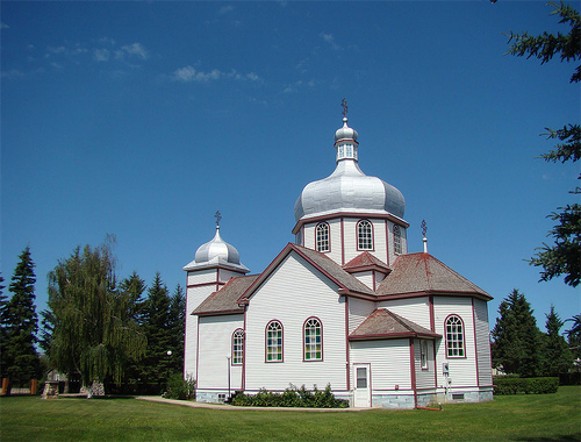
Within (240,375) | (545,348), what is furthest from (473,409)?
(545,348)

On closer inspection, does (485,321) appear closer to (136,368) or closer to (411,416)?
(411,416)

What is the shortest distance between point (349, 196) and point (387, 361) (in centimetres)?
1132

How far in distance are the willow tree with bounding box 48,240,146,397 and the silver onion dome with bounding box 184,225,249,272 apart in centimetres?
670

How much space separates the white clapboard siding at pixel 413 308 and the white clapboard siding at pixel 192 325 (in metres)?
13.9

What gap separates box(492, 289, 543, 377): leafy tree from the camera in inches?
1807

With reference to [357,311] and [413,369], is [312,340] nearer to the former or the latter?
[357,311]

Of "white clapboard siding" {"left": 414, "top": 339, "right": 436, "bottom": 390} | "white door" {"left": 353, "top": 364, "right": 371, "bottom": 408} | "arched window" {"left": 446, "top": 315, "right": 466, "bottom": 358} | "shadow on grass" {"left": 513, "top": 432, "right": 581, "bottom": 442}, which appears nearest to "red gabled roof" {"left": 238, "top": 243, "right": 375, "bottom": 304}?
"white door" {"left": 353, "top": 364, "right": 371, "bottom": 408}

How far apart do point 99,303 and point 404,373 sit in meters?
18.8

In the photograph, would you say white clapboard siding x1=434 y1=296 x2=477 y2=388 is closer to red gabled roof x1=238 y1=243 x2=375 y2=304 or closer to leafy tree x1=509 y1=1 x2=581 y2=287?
red gabled roof x1=238 y1=243 x2=375 y2=304

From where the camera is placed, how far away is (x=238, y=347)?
105 ft

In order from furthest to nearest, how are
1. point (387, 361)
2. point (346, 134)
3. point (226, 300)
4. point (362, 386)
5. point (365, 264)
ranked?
1. point (346, 134)
2. point (226, 300)
3. point (365, 264)
4. point (362, 386)
5. point (387, 361)

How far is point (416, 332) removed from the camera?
25.6m

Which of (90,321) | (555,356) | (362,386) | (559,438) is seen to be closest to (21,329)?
(90,321)

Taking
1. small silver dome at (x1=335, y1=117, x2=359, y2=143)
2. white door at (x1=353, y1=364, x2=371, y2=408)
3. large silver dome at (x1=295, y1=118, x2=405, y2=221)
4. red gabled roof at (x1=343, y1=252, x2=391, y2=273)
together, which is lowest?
white door at (x1=353, y1=364, x2=371, y2=408)
